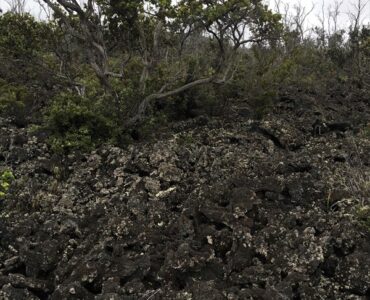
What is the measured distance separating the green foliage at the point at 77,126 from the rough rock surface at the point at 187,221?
0.30 meters

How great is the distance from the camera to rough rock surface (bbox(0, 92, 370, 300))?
4.30 m

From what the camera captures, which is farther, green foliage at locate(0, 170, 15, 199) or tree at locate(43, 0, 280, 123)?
tree at locate(43, 0, 280, 123)

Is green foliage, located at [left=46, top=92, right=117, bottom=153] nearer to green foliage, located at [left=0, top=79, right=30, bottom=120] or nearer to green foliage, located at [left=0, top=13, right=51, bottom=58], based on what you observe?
green foliage, located at [left=0, top=79, right=30, bottom=120]

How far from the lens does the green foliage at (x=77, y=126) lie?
26.1 feet

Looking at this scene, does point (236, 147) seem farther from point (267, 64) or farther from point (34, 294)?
point (267, 64)

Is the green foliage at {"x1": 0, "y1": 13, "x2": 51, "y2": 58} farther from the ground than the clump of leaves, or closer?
farther from the ground

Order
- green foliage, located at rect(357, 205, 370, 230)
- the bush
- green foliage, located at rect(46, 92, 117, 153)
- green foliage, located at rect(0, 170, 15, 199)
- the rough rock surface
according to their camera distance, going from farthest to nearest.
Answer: the bush < green foliage, located at rect(46, 92, 117, 153) < green foliage, located at rect(0, 170, 15, 199) < green foliage, located at rect(357, 205, 370, 230) < the rough rock surface

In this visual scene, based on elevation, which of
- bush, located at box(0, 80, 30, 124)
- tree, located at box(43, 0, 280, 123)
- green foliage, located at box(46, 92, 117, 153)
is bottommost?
green foliage, located at box(46, 92, 117, 153)

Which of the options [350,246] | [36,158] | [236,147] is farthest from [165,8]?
[350,246]

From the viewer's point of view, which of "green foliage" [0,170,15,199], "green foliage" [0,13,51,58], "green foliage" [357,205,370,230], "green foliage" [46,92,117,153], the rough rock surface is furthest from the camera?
"green foliage" [0,13,51,58]

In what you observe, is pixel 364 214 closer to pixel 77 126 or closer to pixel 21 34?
pixel 77 126

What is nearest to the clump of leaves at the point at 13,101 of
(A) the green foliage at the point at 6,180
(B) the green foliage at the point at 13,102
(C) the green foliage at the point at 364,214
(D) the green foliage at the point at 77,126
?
(B) the green foliage at the point at 13,102

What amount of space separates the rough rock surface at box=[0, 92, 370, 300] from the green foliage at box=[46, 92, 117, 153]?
11.9 inches

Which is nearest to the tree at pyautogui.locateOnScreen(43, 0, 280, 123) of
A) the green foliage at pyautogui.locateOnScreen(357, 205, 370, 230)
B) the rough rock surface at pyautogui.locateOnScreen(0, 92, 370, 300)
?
the rough rock surface at pyautogui.locateOnScreen(0, 92, 370, 300)
